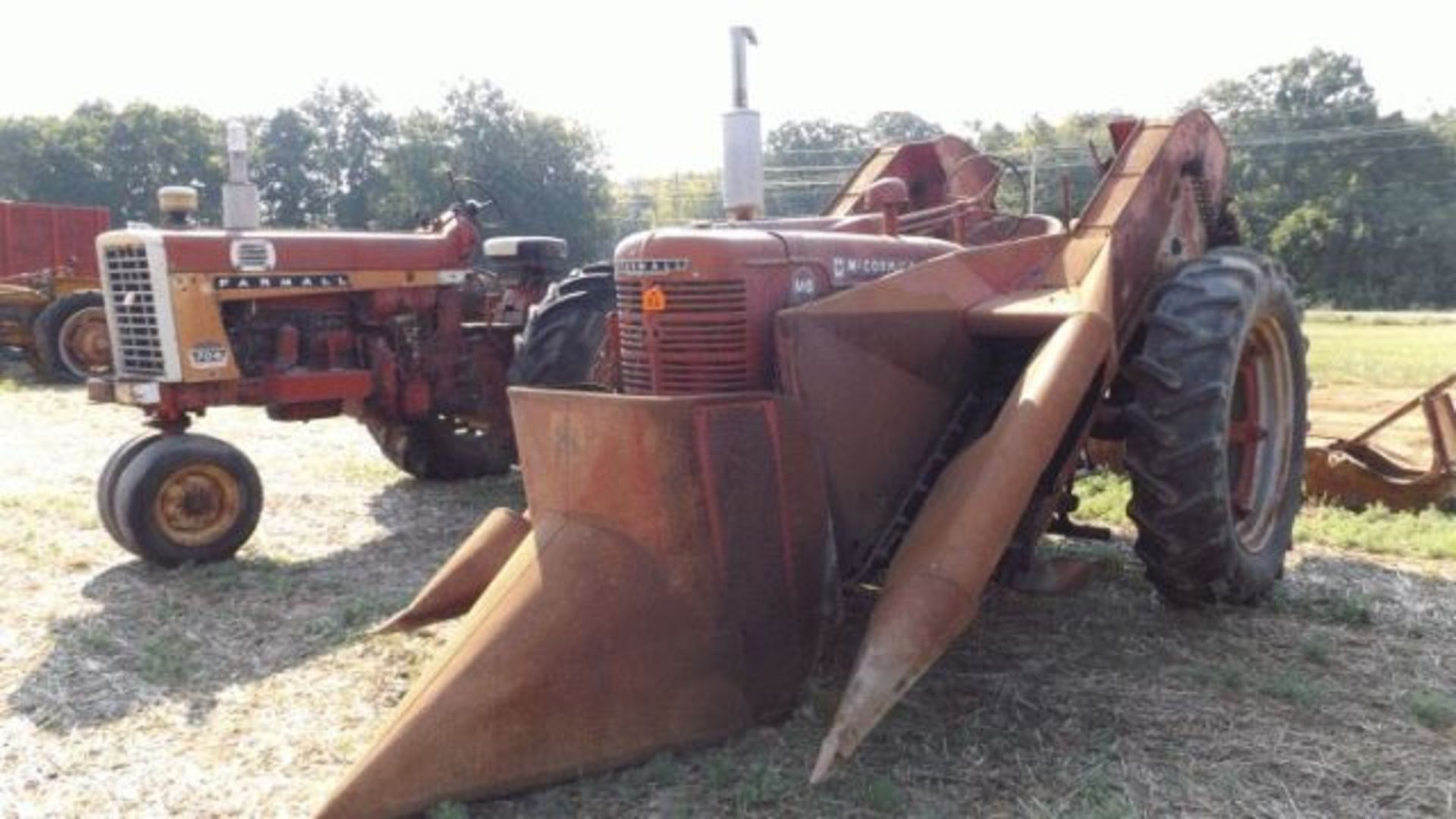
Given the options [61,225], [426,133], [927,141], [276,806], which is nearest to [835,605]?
[276,806]

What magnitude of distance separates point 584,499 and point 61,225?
19.4 meters

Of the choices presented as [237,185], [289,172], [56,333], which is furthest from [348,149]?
[237,185]

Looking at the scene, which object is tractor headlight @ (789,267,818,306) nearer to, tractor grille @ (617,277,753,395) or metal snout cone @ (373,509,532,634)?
tractor grille @ (617,277,753,395)

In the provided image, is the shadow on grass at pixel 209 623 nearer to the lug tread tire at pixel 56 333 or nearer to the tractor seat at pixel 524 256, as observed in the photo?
the tractor seat at pixel 524 256

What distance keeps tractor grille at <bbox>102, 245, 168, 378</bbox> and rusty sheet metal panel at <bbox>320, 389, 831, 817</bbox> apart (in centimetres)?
384

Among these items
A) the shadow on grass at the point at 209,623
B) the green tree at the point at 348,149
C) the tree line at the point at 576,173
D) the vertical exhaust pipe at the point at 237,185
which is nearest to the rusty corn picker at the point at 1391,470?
the shadow on grass at the point at 209,623

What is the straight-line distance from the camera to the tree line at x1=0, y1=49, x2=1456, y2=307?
38250 millimetres

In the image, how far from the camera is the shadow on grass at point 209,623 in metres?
4.10

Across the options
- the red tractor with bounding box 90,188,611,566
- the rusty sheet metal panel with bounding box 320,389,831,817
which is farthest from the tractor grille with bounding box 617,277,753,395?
the red tractor with bounding box 90,188,611,566

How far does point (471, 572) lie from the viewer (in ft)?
12.7

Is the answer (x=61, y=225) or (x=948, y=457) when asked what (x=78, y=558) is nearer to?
(x=948, y=457)

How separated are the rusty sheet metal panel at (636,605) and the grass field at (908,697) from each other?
127mm

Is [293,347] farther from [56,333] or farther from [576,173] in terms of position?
[576,173]

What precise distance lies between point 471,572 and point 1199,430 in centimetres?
228
